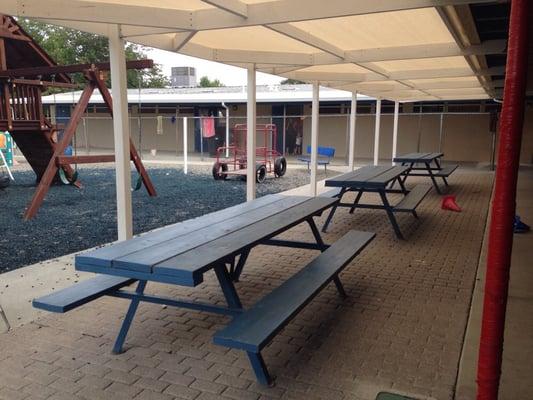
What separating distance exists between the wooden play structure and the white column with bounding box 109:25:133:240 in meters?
3.94

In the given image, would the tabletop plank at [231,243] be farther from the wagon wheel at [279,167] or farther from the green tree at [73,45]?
the green tree at [73,45]

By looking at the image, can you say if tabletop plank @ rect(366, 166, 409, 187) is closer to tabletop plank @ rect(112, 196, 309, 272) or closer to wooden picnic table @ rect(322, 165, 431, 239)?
wooden picnic table @ rect(322, 165, 431, 239)

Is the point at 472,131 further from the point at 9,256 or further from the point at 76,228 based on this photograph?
the point at 9,256

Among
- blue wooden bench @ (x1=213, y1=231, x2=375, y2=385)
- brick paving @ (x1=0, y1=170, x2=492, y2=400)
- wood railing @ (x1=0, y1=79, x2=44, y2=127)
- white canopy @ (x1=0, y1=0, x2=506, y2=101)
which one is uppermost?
white canopy @ (x1=0, y1=0, x2=506, y2=101)

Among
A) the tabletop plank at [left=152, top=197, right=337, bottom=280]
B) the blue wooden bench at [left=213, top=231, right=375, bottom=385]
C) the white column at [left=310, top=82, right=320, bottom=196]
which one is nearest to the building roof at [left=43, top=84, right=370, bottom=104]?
the white column at [left=310, top=82, right=320, bottom=196]

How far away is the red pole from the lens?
1.58 m

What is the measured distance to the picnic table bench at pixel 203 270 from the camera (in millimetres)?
2555

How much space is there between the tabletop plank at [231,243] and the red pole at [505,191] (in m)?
1.42

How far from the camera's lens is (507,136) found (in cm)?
161

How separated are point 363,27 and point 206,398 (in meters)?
4.25

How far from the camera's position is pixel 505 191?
1628 millimetres

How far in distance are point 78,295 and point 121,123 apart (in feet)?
6.40

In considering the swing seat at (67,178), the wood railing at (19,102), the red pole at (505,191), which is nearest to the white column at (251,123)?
the red pole at (505,191)

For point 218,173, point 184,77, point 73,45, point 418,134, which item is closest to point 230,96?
point 418,134
